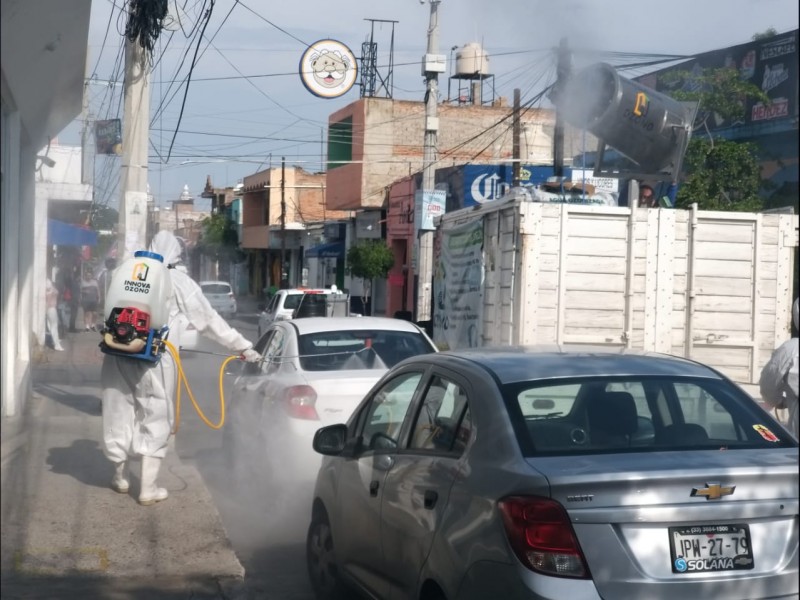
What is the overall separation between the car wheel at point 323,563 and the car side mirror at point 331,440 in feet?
1.47

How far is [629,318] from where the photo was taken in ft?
39.6

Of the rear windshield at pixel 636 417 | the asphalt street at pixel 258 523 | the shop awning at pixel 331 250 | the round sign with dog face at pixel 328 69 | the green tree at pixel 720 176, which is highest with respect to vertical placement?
the round sign with dog face at pixel 328 69

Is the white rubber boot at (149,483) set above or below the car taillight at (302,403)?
below

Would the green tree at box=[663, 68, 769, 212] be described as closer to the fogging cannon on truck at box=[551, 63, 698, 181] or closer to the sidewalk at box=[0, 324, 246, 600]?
the fogging cannon on truck at box=[551, 63, 698, 181]

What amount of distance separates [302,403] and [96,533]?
1790 mm

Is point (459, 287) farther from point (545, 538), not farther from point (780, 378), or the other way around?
point (545, 538)

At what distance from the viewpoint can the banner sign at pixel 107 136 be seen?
17391 mm

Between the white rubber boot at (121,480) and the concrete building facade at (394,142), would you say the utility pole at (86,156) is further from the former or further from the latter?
the concrete building facade at (394,142)

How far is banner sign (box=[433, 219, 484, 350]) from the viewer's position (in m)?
13.6

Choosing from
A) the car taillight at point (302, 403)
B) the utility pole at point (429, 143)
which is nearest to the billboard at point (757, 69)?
the utility pole at point (429, 143)

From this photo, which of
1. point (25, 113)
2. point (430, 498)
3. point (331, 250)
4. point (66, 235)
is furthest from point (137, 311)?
point (331, 250)

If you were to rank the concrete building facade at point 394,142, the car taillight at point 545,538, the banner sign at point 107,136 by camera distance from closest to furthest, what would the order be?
the car taillight at point 545,538
the banner sign at point 107,136
the concrete building facade at point 394,142

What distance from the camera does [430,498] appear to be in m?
4.36

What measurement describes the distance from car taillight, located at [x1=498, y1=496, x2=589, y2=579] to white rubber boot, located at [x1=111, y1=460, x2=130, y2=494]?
5221 mm
